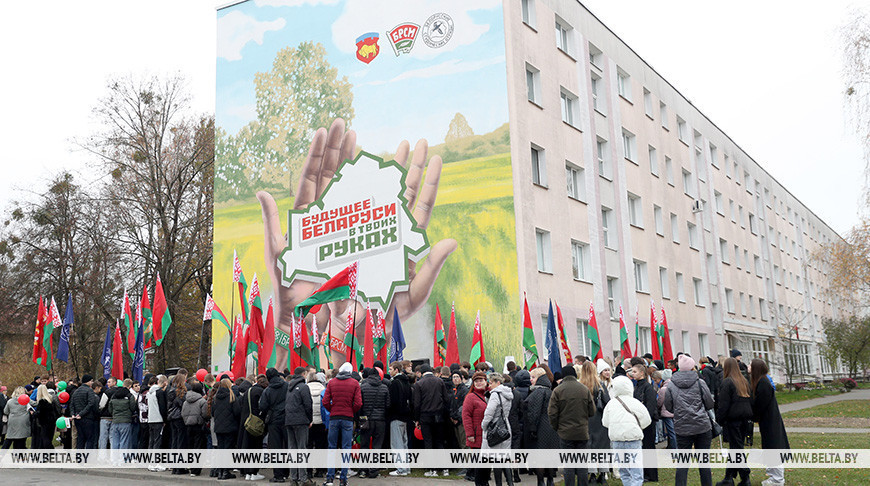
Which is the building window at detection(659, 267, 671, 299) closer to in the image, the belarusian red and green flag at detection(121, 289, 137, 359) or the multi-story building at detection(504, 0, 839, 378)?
the multi-story building at detection(504, 0, 839, 378)

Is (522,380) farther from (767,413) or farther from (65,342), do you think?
(65,342)

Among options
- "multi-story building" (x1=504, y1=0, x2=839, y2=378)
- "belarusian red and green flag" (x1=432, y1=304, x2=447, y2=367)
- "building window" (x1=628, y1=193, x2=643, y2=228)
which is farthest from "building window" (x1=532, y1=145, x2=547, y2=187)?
"building window" (x1=628, y1=193, x2=643, y2=228)

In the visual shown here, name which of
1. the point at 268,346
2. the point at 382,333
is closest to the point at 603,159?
the point at 382,333

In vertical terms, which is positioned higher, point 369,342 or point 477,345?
point 369,342

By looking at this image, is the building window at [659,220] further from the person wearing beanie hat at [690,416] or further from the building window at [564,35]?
the person wearing beanie hat at [690,416]

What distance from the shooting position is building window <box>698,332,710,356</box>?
38.4m

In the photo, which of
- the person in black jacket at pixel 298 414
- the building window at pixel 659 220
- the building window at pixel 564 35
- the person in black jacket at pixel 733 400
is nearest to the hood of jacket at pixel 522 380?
the person in black jacket at pixel 733 400

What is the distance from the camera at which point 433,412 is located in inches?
536

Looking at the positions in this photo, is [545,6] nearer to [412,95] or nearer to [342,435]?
[412,95]

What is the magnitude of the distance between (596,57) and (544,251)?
11.3 m

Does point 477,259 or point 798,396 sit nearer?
point 477,259

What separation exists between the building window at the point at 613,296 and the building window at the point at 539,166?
6.02 metres

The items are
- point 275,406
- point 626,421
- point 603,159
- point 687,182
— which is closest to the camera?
point 626,421

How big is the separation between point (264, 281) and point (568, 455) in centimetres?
2126
